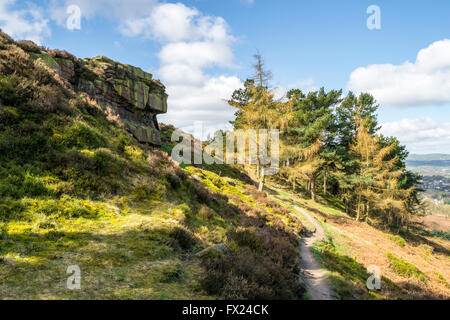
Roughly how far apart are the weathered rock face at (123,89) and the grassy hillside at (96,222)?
10877 millimetres

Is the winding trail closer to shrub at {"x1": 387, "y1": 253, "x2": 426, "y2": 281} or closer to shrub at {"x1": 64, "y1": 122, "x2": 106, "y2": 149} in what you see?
shrub at {"x1": 387, "y1": 253, "x2": 426, "y2": 281}

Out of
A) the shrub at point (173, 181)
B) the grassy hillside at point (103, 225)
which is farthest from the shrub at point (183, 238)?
the shrub at point (173, 181)

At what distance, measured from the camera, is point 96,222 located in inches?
217

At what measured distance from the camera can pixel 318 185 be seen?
4766cm

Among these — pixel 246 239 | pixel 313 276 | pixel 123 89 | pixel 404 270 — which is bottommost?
pixel 404 270

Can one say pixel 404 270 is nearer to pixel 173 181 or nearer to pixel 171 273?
pixel 173 181

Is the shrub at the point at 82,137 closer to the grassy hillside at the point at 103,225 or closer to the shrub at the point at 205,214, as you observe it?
the grassy hillside at the point at 103,225

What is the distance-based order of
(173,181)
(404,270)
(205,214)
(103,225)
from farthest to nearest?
(404,270)
(173,181)
(205,214)
(103,225)

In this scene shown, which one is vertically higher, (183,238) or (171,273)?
(183,238)

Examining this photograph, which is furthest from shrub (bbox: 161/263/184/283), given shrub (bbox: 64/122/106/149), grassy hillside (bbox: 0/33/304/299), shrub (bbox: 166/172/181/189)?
shrub (bbox: 64/122/106/149)

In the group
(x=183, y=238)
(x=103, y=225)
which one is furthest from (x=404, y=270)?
(x=103, y=225)

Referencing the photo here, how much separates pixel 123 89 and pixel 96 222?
24301 mm

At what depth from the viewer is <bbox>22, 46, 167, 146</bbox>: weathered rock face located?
67.9ft
